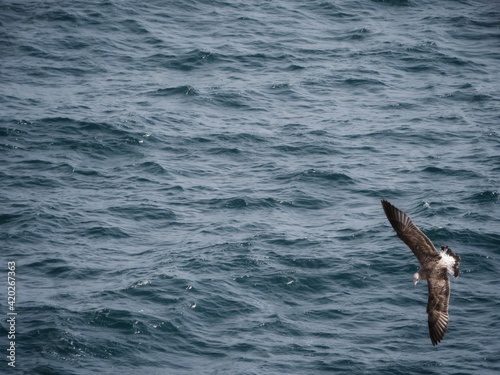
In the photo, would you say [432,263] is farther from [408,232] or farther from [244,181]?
[244,181]

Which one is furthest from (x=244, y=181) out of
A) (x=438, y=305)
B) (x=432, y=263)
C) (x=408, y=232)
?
(x=408, y=232)

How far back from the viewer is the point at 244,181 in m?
43.1

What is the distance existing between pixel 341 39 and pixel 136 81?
1413cm

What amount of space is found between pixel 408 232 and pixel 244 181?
18318mm

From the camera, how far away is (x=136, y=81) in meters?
53.4

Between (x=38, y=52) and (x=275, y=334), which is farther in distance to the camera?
(x=38, y=52)

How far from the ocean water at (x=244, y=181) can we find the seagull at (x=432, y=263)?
551 centimetres

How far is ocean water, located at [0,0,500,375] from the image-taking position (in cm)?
3300

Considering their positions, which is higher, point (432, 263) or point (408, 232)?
point (408, 232)

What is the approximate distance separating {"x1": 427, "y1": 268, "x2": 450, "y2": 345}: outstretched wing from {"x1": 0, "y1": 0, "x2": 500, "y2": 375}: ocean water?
213 inches

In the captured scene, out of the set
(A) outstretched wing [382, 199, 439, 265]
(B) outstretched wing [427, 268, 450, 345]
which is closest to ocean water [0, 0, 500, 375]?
(B) outstretched wing [427, 268, 450, 345]

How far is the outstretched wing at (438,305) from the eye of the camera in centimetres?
2609

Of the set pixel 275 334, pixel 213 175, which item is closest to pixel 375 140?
pixel 213 175

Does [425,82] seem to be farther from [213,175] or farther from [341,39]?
[213,175]
